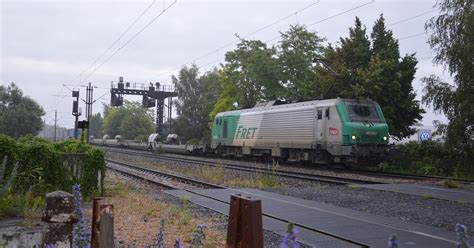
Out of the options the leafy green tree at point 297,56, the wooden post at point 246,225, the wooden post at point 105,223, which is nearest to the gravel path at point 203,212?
the wooden post at point 105,223

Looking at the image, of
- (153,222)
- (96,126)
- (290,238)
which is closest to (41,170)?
(153,222)

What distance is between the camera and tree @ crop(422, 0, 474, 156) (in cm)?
1780

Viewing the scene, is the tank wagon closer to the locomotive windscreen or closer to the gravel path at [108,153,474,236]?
the locomotive windscreen

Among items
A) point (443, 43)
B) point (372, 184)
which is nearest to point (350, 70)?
point (443, 43)

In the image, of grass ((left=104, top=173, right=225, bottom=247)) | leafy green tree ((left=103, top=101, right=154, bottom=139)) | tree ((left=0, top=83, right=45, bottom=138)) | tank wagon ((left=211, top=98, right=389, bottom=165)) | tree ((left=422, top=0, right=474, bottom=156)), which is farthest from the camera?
leafy green tree ((left=103, top=101, right=154, bottom=139))

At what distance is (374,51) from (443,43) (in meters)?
9.43

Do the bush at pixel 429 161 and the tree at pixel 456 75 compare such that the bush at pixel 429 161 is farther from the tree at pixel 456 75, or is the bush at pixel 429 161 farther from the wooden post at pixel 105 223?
the wooden post at pixel 105 223

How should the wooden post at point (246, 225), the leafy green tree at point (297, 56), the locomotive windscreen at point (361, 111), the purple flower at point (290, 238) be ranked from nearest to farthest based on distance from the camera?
the purple flower at point (290, 238)
the wooden post at point (246, 225)
the locomotive windscreen at point (361, 111)
the leafy green tree at point (297, 56)

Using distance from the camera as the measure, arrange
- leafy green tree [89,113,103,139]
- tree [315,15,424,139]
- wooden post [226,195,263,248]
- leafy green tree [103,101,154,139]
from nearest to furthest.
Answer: wooden post [226,195,263,248], tree [315,15,424,139], leafy green tree [103,101,154,139], leafy green tree [89,113,103,139]

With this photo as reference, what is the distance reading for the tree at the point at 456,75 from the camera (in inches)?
701

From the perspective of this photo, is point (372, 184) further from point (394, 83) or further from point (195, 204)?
point (394, 83)

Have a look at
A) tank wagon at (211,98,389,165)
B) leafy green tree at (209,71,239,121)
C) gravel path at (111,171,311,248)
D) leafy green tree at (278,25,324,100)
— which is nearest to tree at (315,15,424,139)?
tank wagon at (211,98,389,165)

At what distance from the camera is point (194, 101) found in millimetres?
68750

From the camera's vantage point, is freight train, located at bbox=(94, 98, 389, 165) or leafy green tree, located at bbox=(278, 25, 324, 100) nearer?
freight train, located at bbox=(94, 98, 389, 165)
